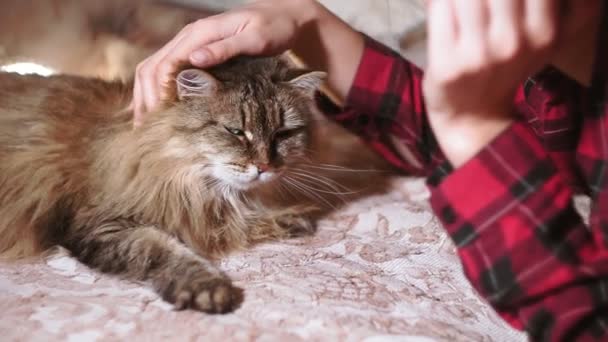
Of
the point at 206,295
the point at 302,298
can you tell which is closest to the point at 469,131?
Answer: the point at 302,298

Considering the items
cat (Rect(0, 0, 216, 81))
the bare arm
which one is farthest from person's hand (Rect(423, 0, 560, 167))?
cat (Rect(0, 0, 216, 81))

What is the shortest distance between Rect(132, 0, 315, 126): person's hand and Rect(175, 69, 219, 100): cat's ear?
2 centimetres

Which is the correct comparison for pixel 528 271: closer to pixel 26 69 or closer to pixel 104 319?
pixel 104 319

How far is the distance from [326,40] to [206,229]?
1.74 ft

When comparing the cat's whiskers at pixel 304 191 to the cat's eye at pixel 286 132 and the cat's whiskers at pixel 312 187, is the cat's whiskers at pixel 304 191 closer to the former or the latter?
the cat's whiskers at pixel 312 187

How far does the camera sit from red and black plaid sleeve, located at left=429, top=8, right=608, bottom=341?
0.77 metres

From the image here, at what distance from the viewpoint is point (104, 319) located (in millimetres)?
915

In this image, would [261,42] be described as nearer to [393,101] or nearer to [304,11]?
[304,11]

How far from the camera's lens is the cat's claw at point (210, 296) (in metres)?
0.96

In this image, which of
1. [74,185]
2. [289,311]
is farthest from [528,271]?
[74,185]

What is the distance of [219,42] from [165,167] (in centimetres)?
29

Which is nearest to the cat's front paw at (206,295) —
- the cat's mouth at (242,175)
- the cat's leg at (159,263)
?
the cat's leg at (159,263)

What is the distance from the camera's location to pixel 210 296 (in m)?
→ 0.97

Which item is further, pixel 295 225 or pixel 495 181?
pixel 295 225
